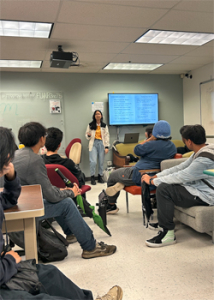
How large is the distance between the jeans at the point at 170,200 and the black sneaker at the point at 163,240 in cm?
6

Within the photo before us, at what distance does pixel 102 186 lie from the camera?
5836 millimetres

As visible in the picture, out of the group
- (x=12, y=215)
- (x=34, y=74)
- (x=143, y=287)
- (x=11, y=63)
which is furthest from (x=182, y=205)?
(x=34, y=74)

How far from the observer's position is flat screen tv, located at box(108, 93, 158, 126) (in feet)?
21.7

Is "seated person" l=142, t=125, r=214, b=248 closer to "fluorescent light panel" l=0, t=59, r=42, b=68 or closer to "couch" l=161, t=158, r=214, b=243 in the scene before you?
"couch" l=161, t=158, r=214, b=243

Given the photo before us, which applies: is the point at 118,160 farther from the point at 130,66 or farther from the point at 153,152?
the point at 153,152

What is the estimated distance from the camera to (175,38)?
170 inches

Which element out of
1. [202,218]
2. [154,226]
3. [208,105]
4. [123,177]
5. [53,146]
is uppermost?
[208,105]

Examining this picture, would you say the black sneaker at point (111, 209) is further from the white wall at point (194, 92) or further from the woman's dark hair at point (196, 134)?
the white wall at point (194, 92)

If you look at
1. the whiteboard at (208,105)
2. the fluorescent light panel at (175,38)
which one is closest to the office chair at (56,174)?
the fluorescent light panel at (175,38)

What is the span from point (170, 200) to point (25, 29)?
297 centimetres

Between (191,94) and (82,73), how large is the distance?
9.30ft

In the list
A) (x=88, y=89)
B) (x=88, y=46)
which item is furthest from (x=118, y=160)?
(x=88, y=46)

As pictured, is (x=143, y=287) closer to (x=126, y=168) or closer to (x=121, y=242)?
(x=121, y=242)

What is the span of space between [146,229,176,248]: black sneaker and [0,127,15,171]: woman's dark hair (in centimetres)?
192
